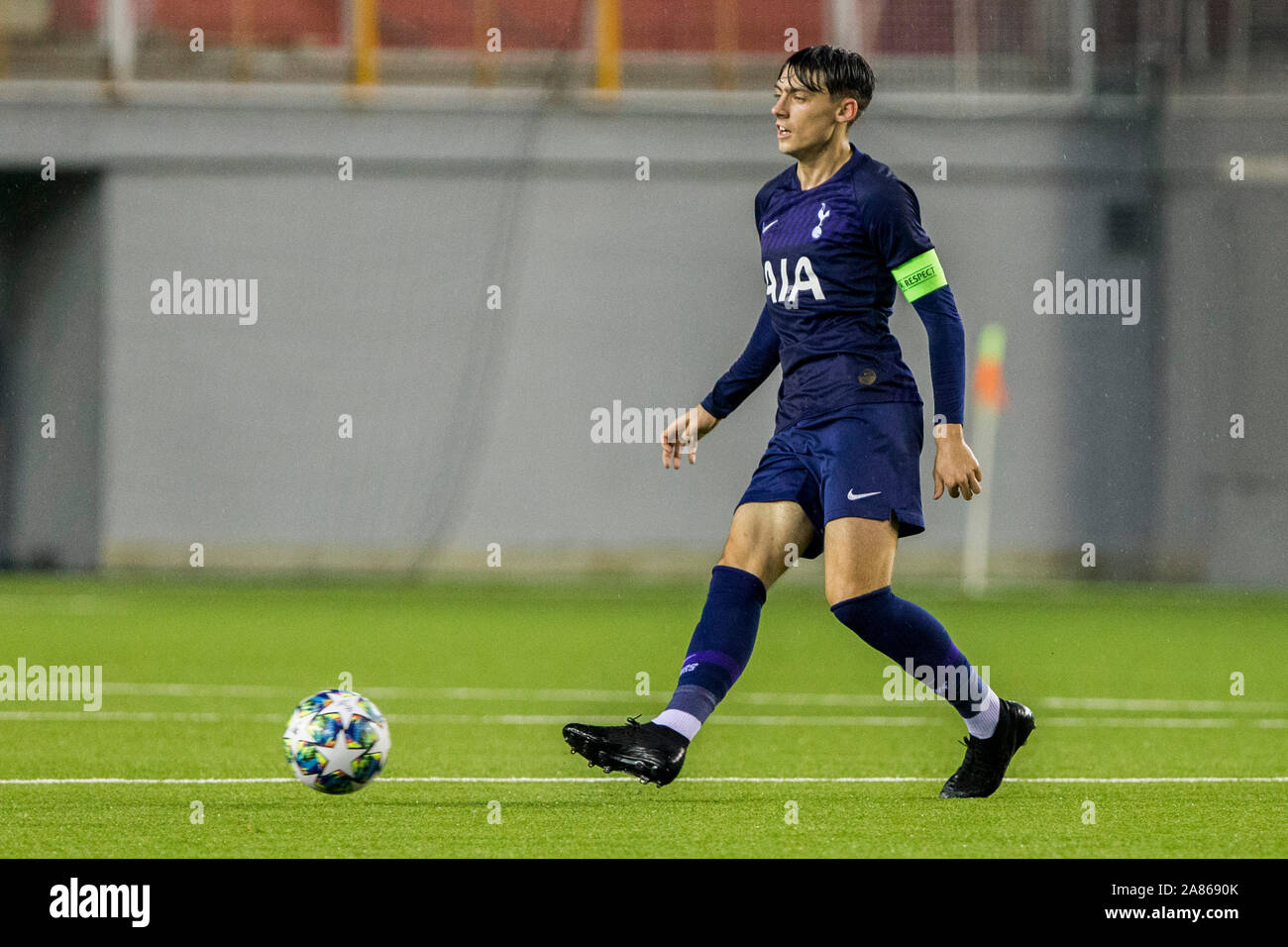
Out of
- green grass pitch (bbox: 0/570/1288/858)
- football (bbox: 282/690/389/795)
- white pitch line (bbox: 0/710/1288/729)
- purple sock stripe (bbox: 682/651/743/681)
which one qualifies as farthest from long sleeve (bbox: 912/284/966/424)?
white pitch line (bbox: 0/710/1288/729)

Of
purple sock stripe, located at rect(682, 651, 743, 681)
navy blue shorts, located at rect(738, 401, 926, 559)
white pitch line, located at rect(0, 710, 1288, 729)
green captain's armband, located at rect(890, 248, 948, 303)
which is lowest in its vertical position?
white pitch line, located at rect(0, 710, 1288, 729)

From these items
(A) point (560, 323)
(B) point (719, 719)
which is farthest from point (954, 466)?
(A) point (560, 323)

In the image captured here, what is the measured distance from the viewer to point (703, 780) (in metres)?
6.00

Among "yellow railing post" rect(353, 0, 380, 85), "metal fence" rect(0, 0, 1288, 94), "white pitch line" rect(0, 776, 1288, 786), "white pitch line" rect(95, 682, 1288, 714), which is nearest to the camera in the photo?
"white pitch line" rect(0, 776, 1288, 786)

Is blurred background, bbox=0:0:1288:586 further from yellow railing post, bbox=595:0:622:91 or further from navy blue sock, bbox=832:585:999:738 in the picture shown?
navy blue sock, bbox=832:585:999:738

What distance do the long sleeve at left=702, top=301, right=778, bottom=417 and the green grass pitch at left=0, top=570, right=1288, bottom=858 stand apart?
3.76ft

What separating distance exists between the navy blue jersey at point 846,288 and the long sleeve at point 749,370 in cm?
17

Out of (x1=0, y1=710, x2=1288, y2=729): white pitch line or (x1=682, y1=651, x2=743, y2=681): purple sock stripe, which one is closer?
(x1=682, y1=651, x2=743, y2=681): purple sock stripe

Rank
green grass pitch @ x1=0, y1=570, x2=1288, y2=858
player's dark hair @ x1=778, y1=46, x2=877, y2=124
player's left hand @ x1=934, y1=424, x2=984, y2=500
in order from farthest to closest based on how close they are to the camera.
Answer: player's dark hair @ x1=778, y1=46, x2=877, y2=124 < player's left hand @ x1=934, y1=424, x2=984, y2=500 < green grass pitch @ x1=0, y1=570, x2=1288, y2=858

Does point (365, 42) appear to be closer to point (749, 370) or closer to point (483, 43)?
point (483, 43)

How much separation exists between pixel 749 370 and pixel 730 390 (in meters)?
0.08

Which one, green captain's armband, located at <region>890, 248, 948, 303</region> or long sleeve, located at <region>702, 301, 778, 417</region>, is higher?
green captain's armband, located at <region>890, 248, 948, 303</region>

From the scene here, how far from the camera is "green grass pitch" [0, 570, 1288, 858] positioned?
480 centimetres

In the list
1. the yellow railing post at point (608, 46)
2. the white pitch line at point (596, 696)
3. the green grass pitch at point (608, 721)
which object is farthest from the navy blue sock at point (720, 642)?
the yellow railing post at point (608, 46)
